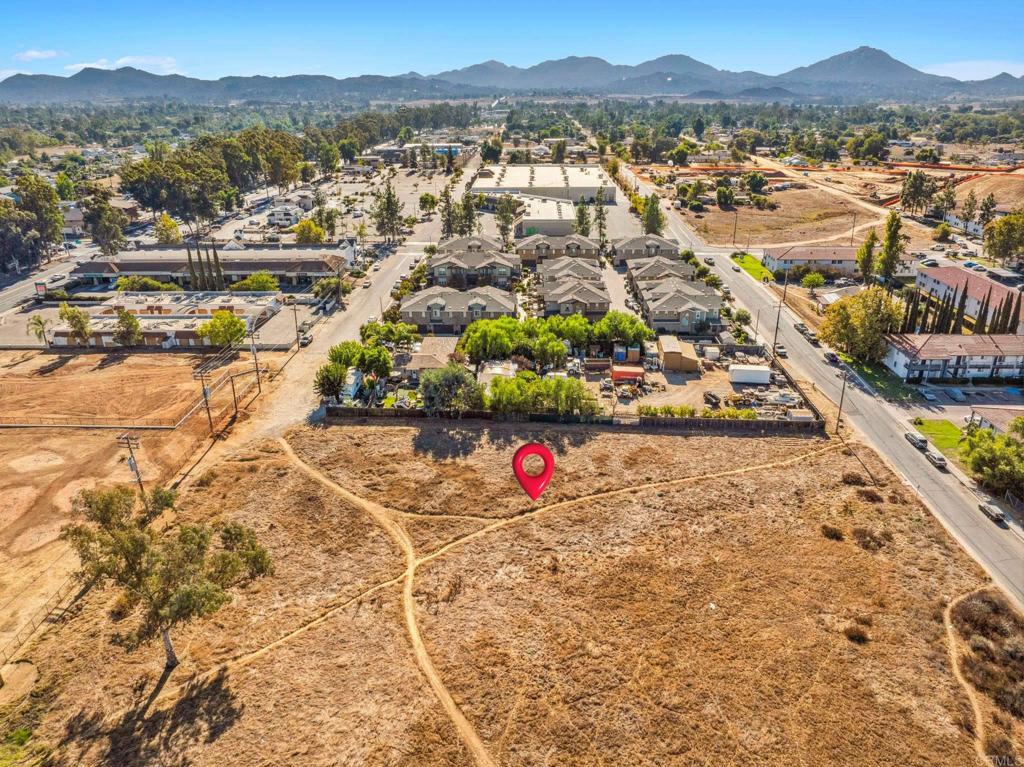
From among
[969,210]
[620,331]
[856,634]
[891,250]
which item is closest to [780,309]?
[891,250]

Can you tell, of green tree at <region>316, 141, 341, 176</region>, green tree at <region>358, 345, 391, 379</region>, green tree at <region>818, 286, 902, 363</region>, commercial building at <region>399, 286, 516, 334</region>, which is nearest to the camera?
green tree at <region>358, 345, 391, 379</region>

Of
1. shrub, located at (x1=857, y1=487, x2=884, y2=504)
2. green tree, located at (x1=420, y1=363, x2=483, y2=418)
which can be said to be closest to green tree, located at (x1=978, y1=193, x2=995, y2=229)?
shrub, located at (x1=857, y1=487, x2=884, y2=504)

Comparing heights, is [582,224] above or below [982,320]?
above

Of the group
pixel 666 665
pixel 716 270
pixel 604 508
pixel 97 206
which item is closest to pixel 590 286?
pixel 716 270

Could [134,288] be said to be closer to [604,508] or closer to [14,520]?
[14,520]

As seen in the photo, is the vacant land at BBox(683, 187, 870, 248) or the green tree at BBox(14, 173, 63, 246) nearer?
the green tree at BBox(14, 173, 63, 246)

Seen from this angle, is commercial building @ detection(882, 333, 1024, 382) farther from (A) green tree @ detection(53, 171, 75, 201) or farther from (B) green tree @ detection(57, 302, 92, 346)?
(A) green tree @ detection(53, 171, 75, 201)

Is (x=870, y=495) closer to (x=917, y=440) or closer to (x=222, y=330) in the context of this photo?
(x=917, y=440)
